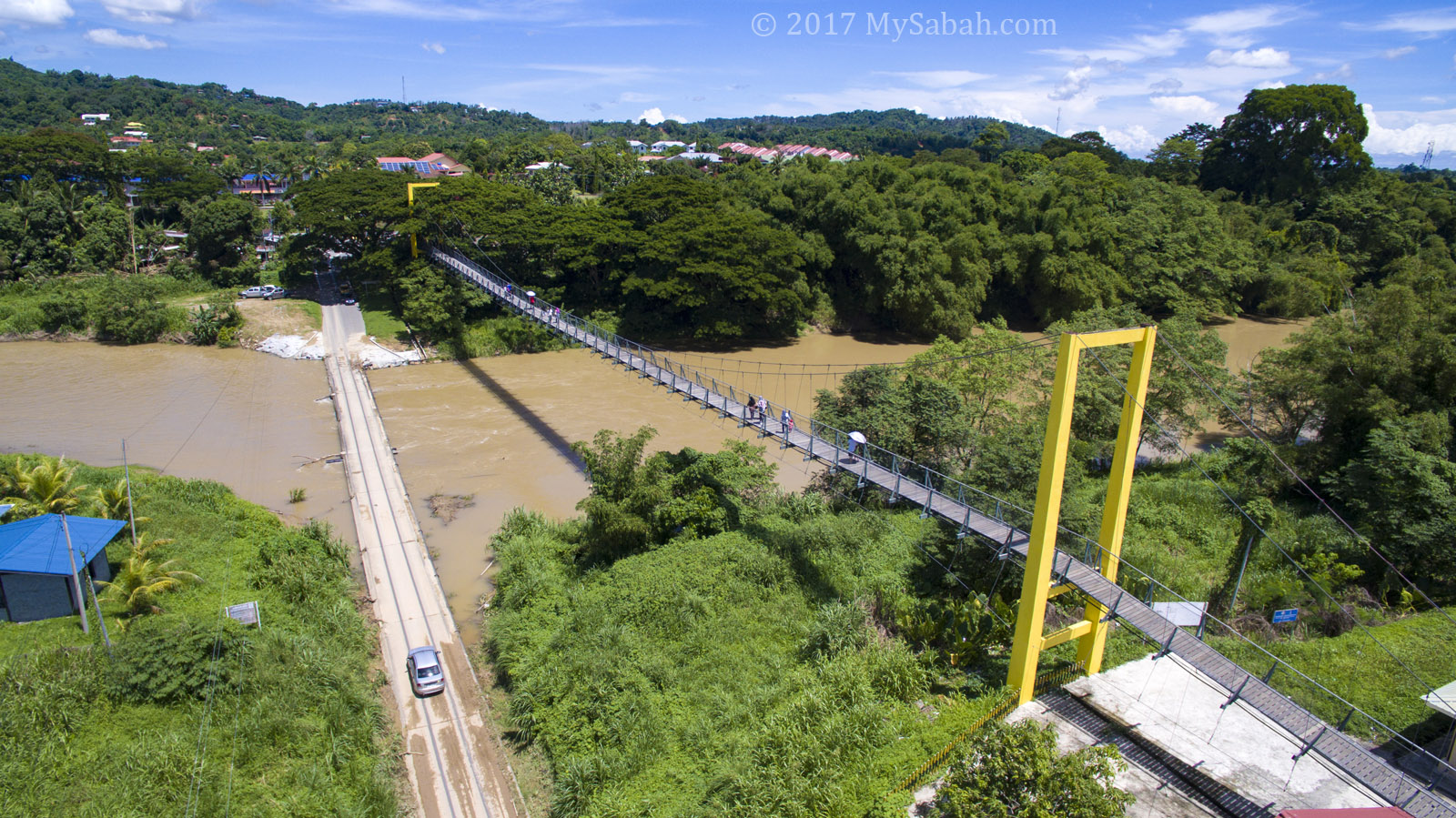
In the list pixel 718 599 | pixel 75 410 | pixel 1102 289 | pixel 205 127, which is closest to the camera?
pixel 718 599

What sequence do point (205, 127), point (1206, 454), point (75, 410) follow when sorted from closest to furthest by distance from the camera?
point (1206, 454) → point (75, 410) → point (205, 127)

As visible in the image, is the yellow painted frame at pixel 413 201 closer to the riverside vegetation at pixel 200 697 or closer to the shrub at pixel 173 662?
the riverside vegetation at pixel 200 697

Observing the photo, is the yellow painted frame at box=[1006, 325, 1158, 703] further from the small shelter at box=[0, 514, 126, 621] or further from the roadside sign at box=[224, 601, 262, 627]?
the small shelter at box=[0, 514, 126, 621]

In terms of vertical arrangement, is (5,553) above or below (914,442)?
below

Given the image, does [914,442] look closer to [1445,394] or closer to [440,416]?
[1445,394]

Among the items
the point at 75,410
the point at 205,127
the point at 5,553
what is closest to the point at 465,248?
the point at 75,410

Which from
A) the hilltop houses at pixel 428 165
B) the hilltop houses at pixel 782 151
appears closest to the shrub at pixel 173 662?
the hilltop houses at pixel 428 165

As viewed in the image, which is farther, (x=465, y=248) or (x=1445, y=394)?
(x=465, y=248)
